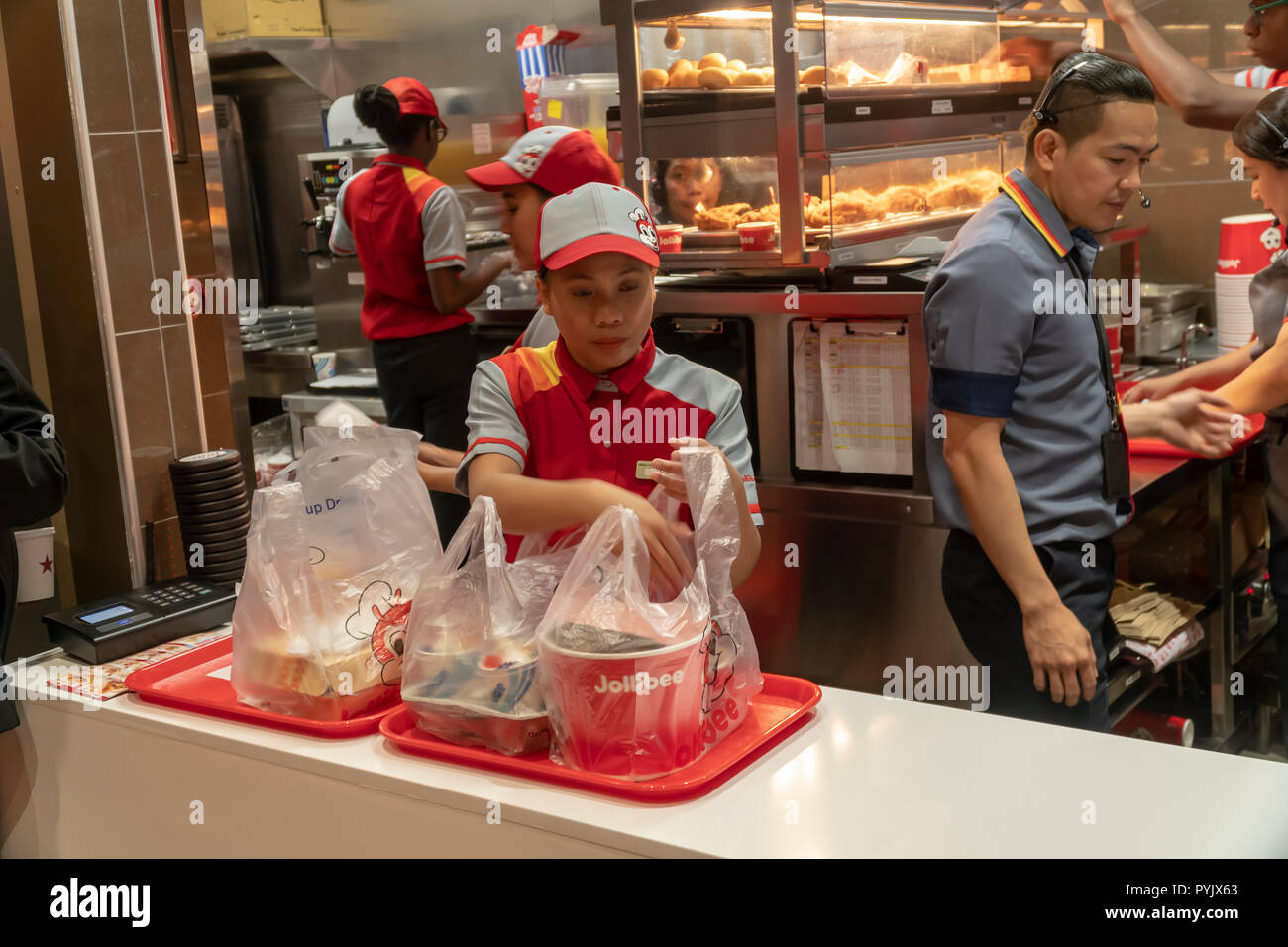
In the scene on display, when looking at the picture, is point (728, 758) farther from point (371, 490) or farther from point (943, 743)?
point (371, 490)

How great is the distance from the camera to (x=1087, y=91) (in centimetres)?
216

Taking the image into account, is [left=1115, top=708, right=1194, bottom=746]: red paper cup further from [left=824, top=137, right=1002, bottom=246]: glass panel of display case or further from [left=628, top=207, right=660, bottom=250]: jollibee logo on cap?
[left=628, top=207, right=660, bottom=250]: jollibee logo on cap

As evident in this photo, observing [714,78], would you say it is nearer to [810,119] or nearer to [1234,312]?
[810,119]

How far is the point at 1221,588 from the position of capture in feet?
11.0

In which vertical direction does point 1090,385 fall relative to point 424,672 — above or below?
above

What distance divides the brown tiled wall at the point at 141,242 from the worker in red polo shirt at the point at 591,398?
0.83 meters

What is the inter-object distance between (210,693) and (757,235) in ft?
6.06

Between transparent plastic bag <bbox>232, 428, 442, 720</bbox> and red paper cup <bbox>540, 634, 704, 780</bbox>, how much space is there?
13.6 inches

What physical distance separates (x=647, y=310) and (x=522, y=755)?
711 mm

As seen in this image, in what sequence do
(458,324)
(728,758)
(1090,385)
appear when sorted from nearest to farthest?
(728,758) < (1090,385) < (458,324)

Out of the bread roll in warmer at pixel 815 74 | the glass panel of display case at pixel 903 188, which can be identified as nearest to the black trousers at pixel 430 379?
the glass panel of display case at pixel 903 188

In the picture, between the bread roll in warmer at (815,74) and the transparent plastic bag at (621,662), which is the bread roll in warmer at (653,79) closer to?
the bread roll in warmer at (815,74)

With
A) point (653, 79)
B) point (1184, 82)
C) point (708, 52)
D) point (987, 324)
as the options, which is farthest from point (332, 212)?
point (987, 324)

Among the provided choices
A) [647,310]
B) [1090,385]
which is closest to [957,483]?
[1090,385]
